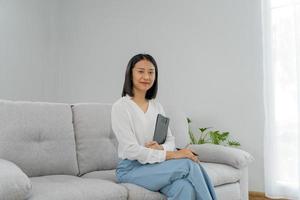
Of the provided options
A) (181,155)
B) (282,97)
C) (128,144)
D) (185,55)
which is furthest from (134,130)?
(185,55)

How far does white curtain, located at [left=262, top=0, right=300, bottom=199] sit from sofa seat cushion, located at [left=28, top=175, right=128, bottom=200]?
1.67 metres

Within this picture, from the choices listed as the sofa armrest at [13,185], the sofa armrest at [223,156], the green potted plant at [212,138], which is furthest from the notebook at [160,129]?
the green potted plant at [212,138]

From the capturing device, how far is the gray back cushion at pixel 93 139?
7.76 feet

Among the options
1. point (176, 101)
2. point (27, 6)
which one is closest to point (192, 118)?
point (176, 101)

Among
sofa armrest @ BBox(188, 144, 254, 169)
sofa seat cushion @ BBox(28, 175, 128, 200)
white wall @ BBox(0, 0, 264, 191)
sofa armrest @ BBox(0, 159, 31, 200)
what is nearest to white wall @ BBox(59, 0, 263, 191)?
white wall @ BBox(0, 0, 264, 191)

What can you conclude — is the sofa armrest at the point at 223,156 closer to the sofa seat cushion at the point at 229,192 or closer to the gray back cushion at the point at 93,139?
the sofa seat cushion at the point at 229,192

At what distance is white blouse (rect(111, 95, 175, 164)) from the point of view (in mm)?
1913

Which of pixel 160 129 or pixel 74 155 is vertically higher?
pixel 160 129

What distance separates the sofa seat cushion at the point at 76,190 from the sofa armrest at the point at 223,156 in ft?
3.08

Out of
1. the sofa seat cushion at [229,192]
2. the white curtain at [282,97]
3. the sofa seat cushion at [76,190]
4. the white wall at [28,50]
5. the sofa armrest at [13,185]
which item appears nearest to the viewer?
the sofa armrest at [13,185]

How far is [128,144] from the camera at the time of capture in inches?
76.2

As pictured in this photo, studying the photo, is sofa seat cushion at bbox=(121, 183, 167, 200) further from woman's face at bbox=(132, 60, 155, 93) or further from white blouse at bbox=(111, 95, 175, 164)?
woman's face at bbox=(132, 60, 155, 93)

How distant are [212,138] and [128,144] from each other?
150cm

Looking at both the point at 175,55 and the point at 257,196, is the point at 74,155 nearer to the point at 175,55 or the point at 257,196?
the point at 257,196
